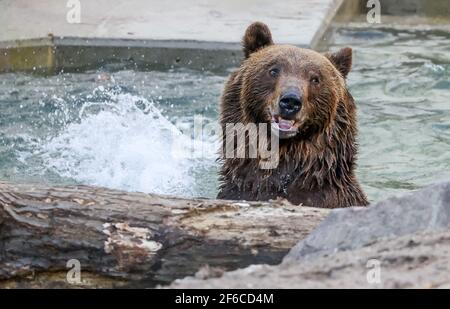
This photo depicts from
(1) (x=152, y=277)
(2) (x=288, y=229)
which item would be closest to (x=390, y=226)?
(2) (x=288, y=229)

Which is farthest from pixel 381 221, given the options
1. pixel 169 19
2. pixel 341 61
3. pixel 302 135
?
pixel 169 19

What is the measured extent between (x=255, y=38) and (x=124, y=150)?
2.82 m

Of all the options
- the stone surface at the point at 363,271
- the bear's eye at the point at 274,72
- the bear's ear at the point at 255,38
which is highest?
the bear's ear at the point at 255,38

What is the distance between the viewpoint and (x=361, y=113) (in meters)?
10.6

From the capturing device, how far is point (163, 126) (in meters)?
9.99

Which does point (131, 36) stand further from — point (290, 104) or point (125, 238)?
point (125, 238)

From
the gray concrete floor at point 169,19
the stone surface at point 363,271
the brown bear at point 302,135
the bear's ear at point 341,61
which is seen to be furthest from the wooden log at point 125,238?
the gray concrete floor at point 169,19

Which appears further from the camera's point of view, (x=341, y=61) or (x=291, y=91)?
(x=341, y=61)

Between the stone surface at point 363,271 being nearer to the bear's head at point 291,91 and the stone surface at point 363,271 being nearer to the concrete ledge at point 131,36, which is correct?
the bear's head at point 291,91

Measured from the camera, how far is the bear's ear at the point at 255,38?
22.5ft

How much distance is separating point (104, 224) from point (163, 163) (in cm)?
438

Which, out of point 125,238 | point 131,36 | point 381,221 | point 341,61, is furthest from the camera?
point 131,36

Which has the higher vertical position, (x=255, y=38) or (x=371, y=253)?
(x=255, y=38)

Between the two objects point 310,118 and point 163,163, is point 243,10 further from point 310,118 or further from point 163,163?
point 310,118
